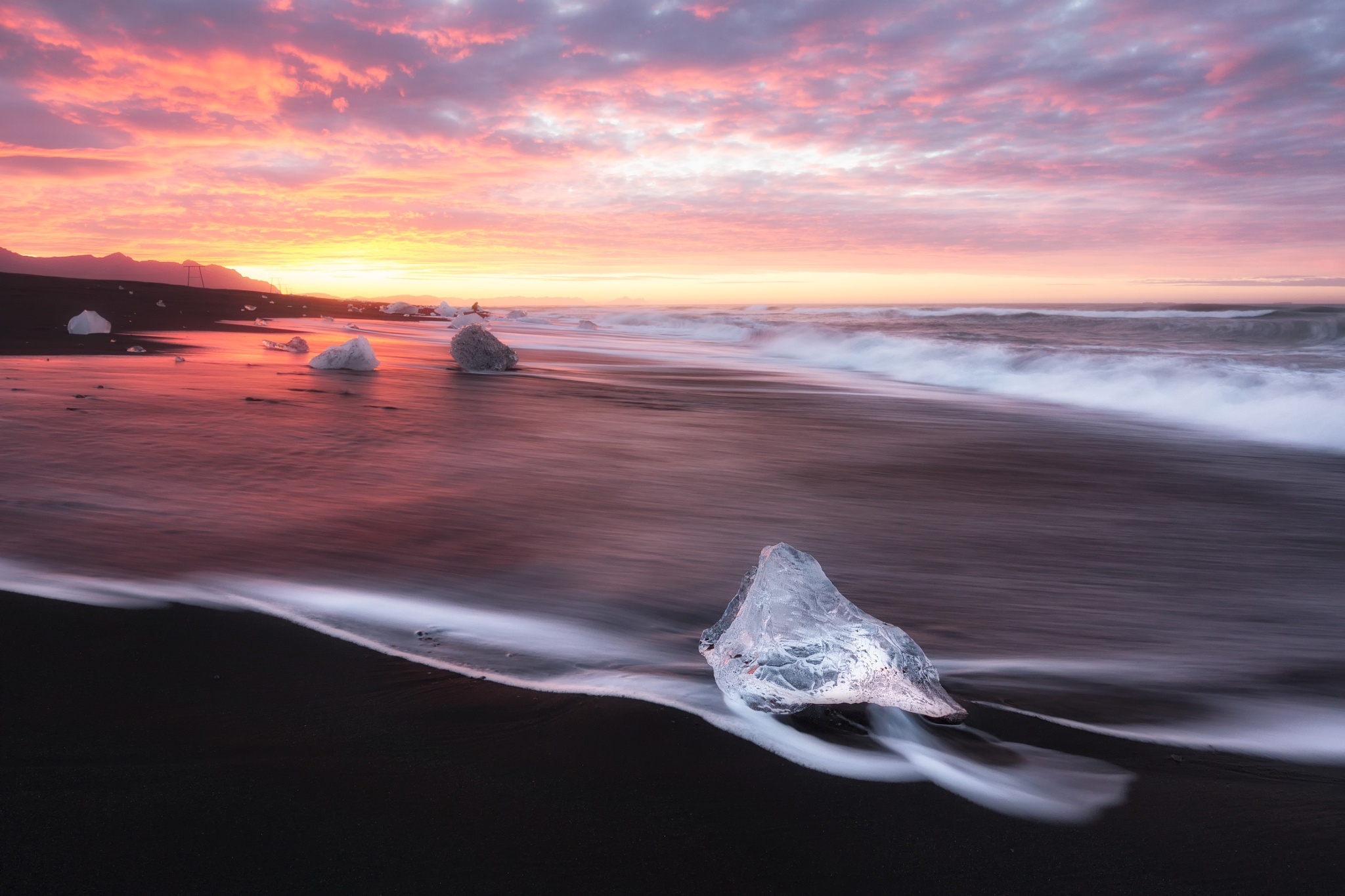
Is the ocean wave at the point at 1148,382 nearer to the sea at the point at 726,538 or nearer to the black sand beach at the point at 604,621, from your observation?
the sea at the point at 726,538

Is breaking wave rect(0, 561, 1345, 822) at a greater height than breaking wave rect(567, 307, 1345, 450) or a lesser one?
lesser

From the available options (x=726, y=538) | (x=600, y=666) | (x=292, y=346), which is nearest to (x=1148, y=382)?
(x=726, y=538)

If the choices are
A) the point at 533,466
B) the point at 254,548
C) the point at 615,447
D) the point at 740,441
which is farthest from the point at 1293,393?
the point at 254,548

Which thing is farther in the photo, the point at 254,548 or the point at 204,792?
the point at 254,548

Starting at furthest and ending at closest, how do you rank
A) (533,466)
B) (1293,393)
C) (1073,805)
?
(1293,393) < (533,466) < (1073,805)

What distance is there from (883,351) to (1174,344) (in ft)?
23.8

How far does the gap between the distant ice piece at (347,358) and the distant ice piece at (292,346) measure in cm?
244

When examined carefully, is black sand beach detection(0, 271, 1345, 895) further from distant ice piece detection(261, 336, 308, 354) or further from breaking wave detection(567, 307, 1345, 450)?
distant ice piece detection(261, 336, 308, 354)

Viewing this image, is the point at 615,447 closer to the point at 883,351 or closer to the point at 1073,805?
the point at 1073,805

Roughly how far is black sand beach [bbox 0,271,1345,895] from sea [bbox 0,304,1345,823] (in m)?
0.03

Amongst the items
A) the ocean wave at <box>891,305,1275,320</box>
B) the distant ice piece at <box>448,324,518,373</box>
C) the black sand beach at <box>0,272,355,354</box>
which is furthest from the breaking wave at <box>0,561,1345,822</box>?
the ocean wave at <box>891,305,1275,320</box>

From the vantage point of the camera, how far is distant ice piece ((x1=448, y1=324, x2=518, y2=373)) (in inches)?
448

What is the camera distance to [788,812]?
1.65 m

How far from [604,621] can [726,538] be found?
4.04 feet
